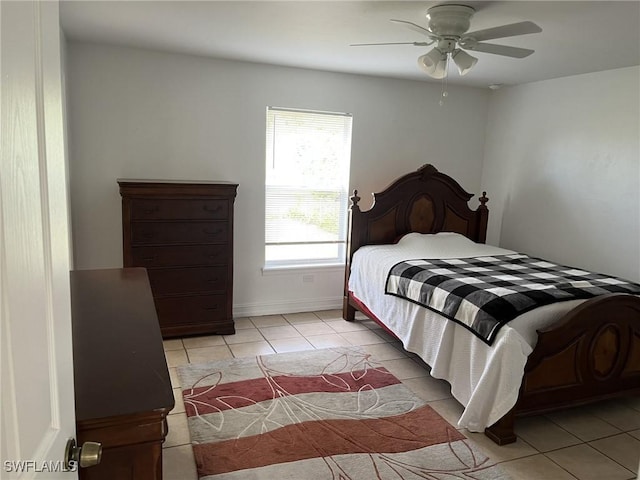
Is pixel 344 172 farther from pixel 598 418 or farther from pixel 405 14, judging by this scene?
pixel 598 418

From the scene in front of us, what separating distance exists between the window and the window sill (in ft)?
0.19

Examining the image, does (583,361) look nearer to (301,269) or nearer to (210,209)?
(301,269)

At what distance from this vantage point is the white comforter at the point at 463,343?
2605 mm

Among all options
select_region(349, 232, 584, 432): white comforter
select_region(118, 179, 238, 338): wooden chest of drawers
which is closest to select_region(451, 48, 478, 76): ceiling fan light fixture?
select_region(349, 232, 584, 432): white comforter

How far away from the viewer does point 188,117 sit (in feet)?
13.6

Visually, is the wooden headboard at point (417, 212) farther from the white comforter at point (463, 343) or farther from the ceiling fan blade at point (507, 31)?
the ceiling fan blade at point (507, 31)

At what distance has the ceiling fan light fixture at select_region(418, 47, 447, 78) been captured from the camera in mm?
2828

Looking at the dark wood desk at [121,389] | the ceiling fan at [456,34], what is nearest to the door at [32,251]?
the dark wood desk at [121,389]

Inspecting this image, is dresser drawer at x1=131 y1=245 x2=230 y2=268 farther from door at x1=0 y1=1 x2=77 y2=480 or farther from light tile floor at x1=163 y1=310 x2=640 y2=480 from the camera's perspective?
door at x1=0 y1=1 x2=77 y2=480

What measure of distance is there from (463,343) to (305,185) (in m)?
2.34

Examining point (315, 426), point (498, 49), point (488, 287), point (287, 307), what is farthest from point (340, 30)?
point (287, 307)

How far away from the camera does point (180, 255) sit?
3.88 metres

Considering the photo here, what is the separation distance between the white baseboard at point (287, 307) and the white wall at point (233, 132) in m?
0.01

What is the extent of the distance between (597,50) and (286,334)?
10.8 ft
